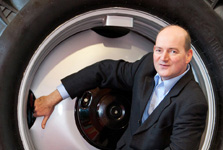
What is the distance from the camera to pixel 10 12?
89 cm

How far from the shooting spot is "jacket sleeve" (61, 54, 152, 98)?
3.40 feet

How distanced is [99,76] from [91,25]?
21cm

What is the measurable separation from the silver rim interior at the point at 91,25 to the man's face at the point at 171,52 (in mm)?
145

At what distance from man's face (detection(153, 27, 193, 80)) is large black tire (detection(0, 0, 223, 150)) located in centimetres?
14

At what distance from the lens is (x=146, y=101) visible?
0.99 metres

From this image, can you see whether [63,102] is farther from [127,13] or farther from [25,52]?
[127,13]

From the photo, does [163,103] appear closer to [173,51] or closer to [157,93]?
[157,93]

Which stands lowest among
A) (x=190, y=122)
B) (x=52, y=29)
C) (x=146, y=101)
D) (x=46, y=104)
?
(x=190, y=122)

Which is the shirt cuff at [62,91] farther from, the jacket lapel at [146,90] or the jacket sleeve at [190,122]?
the jacket sleeve at [190,122]

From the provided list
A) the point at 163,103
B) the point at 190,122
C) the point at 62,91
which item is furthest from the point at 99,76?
the point at 190,122

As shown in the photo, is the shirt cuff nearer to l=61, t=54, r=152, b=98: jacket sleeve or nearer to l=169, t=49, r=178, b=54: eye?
l=61, t=54, r=152, b=98: jacket sleeve

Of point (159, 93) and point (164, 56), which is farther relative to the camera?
point (159, 93)

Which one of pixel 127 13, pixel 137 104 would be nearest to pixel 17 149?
pixel 137 104

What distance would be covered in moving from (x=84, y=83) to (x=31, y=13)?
1.07 ft
